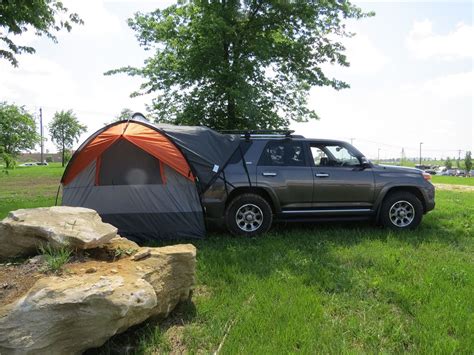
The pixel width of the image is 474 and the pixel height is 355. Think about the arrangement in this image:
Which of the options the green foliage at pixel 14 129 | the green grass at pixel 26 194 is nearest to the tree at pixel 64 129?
the green grass at pixel 26 194

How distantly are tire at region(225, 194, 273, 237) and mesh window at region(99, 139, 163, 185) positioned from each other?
135 cm

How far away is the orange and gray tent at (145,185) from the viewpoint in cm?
677

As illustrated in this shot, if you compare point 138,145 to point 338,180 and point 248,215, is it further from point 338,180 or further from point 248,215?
point 338,180

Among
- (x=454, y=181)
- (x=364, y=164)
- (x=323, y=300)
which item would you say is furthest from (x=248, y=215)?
(x=454, y=181)

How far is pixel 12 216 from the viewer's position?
4195 millimetres

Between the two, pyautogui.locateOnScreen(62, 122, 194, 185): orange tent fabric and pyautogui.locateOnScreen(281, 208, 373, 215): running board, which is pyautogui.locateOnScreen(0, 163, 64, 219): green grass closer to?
pyautogui.locateOnScreen(62, 122, 194, 185): orange tent fabric

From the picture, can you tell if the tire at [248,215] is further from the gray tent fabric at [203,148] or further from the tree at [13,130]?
the tree at [13,130]

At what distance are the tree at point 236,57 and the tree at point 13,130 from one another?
3.76 meters

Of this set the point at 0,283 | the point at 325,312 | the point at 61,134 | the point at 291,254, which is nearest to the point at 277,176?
the point at 291,254

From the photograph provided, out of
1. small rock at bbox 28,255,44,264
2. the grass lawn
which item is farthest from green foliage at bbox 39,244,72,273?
the grass lawn

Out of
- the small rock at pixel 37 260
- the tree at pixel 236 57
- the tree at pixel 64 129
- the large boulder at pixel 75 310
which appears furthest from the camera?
the tree at pixel 64 129

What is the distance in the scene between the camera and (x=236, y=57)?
11914 mm

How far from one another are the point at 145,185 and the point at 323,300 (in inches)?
147

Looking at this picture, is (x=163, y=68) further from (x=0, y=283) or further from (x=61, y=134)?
(x=61, y=134)
